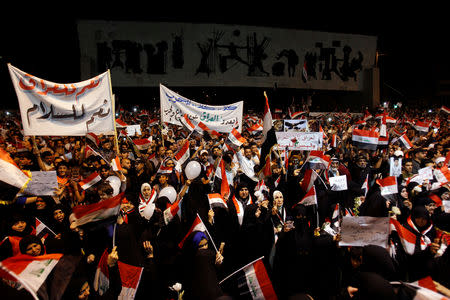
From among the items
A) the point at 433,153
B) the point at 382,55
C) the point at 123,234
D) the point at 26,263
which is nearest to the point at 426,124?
the point at 433,153

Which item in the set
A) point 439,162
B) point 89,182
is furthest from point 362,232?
point 439,162

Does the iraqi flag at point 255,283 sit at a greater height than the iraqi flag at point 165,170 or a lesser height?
lesser

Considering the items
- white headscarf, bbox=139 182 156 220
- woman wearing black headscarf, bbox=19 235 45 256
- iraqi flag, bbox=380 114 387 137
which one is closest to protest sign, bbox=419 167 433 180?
iraqi flag, bbox=380 114 387 137

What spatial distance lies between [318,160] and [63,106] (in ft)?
16.1

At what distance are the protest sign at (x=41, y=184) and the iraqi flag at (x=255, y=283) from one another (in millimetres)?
2734

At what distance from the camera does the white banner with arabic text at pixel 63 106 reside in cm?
437

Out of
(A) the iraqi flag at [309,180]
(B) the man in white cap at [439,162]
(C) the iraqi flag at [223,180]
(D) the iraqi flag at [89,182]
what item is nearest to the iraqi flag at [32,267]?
(D) the iraqi flag at [89,182]

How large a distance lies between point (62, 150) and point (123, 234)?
512cm

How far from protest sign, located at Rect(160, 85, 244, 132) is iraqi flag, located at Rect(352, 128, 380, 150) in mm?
2829

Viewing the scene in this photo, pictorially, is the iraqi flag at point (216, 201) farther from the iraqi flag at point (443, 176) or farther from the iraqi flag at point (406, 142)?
the iraqi flag at point (406, 142)

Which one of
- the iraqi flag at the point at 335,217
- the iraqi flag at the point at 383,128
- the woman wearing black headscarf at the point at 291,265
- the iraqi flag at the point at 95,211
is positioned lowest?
the woman wearing black headscarf at the point at 291,265

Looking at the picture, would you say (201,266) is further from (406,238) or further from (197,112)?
(197,112)

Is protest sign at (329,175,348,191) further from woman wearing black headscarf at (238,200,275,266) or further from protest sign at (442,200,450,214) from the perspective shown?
woman wearing black headscarf at (238,200,275,266)

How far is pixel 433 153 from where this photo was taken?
6.45 meters
